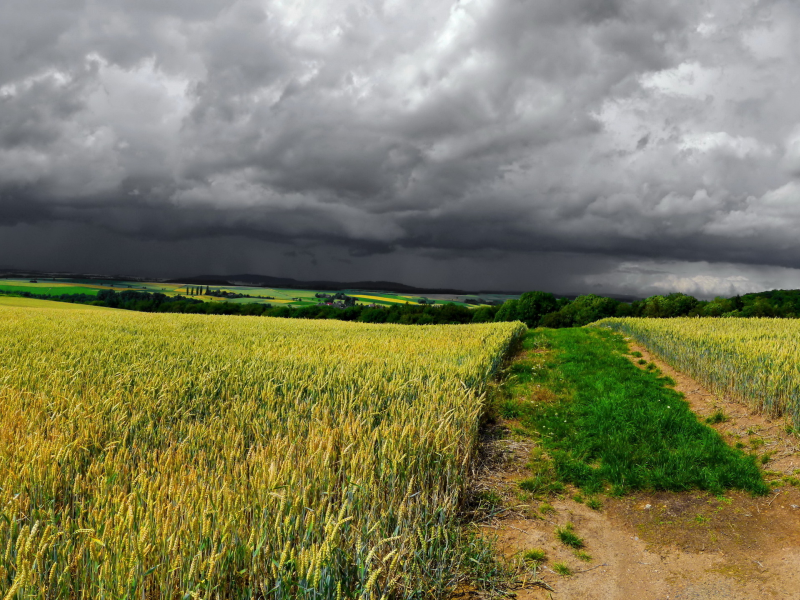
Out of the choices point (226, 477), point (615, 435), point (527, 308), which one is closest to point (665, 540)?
point (615, 435)

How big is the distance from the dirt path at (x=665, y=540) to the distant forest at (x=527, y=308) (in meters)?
69.0

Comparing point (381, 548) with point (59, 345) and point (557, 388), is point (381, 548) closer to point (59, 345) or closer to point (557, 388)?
point (557, 388)

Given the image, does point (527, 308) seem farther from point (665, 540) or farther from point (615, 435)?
point (665, 540)

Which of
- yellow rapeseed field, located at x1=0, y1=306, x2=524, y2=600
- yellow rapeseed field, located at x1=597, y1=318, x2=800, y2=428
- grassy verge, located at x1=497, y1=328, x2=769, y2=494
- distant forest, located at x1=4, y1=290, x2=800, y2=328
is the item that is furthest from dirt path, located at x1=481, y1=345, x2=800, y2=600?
distant forest, located at x1=4, y1=290, x2=800, y2=328

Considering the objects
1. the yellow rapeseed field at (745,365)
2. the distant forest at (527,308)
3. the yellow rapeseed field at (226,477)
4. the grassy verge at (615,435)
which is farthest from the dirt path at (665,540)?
the distant forest at (527,308)

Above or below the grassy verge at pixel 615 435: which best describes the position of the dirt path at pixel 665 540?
below

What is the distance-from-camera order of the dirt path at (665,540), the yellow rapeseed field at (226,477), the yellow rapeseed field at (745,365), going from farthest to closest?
the yellow rapeseed field at (745,365) → the dirt path at (665,540) → the yellow rapeseed field at (226,477)

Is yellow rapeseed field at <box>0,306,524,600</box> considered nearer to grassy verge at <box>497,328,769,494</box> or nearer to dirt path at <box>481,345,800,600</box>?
dirt path at <box>481,345,800,600</box>

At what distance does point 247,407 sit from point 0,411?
3.06 metres

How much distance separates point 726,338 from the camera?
48.4ft

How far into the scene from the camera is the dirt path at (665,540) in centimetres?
452

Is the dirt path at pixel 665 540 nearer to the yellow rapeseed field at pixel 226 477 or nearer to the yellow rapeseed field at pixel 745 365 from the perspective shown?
the yellow rapeseed field at pixel 226 477

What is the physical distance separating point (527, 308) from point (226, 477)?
284 ft

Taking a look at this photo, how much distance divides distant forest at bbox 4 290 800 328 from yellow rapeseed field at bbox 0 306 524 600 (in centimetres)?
6755
